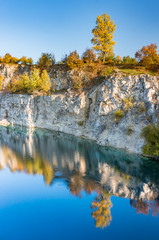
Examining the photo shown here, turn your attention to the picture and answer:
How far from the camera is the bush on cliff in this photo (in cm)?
4703

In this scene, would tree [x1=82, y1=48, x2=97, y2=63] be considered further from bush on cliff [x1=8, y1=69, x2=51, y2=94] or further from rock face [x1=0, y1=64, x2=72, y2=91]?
bush on cliff [x1=8, y1=69, x2=51, y2=94]

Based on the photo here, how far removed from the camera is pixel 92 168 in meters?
23.7

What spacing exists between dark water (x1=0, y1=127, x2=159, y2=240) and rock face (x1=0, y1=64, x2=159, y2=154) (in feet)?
11.7

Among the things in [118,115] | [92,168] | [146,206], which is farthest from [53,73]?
[146,206]

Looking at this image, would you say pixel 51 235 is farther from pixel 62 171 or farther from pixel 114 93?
pixel 114 93

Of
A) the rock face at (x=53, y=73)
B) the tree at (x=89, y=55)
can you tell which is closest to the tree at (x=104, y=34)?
the tree at (x=89, y=55)

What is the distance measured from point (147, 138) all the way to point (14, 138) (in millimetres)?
26176

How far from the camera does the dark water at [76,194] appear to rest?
13312mm

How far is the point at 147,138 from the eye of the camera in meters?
26.2

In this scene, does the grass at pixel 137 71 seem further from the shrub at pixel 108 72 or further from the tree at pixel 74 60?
the tree at pixel 74 60

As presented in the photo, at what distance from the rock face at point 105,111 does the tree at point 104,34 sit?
11.2 m

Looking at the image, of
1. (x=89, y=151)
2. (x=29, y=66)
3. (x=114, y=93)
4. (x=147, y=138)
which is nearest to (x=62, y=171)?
(x=89, y=151)

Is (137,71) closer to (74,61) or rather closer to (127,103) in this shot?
(127,103)

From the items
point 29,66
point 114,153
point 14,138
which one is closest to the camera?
point 114,153
